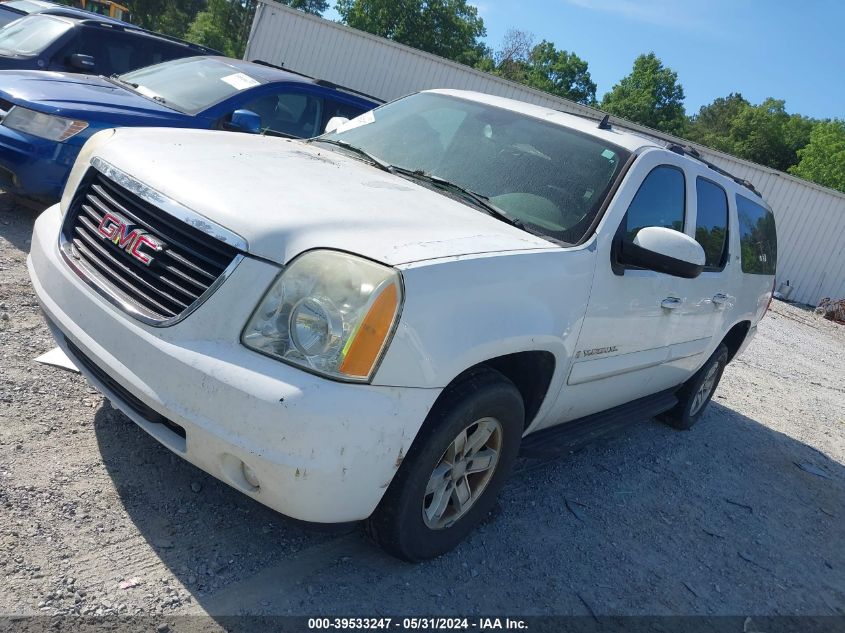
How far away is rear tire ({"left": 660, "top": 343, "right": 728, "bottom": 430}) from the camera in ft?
18.0

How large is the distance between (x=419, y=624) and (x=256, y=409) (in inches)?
40.6

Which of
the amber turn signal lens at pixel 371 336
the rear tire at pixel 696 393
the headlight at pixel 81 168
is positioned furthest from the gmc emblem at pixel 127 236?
the rear tire at pixel 696 393

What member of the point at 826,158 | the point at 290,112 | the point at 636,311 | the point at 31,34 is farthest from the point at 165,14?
the point at 636,311

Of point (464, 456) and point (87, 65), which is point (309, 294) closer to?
point (464, 456)

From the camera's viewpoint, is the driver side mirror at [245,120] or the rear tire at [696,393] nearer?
the driver side mirror at [245,120]

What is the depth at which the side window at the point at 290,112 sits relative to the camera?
6617 mm

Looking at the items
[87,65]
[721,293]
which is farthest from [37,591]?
[87,65]

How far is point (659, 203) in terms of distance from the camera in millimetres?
3895

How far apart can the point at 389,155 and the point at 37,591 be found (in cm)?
251

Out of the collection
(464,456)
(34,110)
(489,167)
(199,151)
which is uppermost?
(489,167)

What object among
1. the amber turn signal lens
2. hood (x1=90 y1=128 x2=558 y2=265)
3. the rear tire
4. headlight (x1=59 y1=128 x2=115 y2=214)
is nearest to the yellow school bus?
headlight (x1=59 y1=128 x2=115 y2=214)

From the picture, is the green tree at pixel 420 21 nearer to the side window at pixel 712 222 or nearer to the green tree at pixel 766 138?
the green tree at pixel 766 138

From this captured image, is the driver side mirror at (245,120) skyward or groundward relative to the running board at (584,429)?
skyward

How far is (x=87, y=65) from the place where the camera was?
23.2 feet
